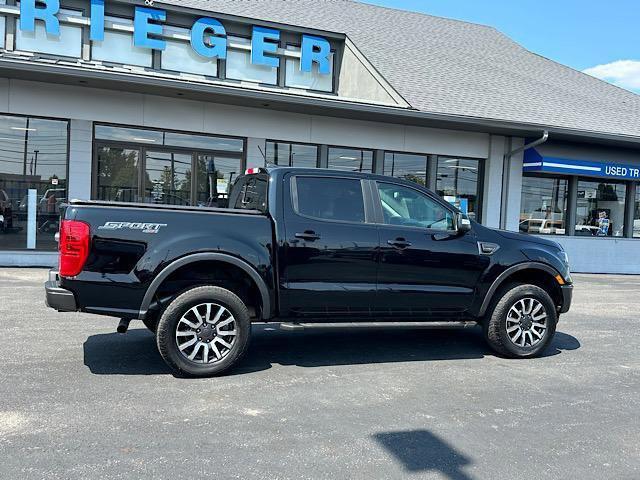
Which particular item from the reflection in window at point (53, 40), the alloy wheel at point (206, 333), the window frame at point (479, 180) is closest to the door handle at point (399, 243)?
the alloy wheel at point (206, 333)

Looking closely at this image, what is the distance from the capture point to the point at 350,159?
14266 millimetres

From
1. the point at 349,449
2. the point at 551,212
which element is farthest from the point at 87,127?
the point at 551,212

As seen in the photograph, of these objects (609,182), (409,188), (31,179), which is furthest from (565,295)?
(609,182)

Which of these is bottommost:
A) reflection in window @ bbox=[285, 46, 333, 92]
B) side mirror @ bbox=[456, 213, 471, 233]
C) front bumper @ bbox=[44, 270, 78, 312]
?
front bumper @ bbox=[44, 270, 78, 312]

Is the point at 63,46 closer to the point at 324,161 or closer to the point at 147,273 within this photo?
the point at 324,161

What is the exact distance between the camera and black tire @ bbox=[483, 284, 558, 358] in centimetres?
610

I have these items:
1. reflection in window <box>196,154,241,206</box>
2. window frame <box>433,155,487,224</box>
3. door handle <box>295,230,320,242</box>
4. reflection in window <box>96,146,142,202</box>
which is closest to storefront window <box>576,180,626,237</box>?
window frame <box>433,155,487,224</box>

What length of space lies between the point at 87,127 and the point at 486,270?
369 inches

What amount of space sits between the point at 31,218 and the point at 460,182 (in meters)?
10.6

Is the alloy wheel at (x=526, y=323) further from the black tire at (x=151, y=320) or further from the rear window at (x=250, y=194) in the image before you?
the black tire at (x=151, y=320)

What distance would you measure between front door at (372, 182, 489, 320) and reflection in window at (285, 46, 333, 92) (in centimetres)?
1051

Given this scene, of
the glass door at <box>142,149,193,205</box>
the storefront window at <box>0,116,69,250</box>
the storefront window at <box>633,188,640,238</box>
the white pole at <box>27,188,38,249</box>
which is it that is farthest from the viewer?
the storefront window at <box>633,188,640,238</box>

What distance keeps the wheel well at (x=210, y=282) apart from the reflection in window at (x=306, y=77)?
1109cm

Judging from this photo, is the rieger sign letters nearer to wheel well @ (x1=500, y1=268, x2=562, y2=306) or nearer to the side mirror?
the side mirror
